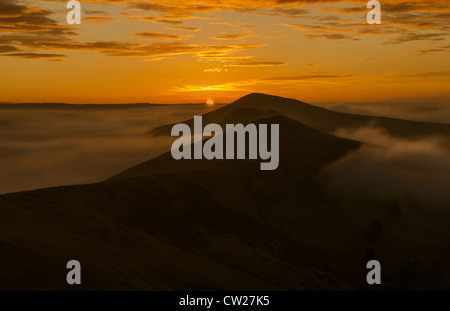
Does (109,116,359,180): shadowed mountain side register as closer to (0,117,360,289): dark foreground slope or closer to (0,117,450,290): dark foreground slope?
(0,117,450,290): dark foreground slope

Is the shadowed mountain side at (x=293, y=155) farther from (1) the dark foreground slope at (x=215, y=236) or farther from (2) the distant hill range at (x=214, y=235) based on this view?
(1) the dark foreground slope at (x=215, y=236)

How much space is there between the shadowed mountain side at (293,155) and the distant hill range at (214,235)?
1.63 m

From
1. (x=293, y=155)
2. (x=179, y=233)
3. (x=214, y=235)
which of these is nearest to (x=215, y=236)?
(x=214, y=235)

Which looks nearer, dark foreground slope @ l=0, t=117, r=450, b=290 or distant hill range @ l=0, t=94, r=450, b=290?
distant hill range @ l=0, t=94, r=450, b=290

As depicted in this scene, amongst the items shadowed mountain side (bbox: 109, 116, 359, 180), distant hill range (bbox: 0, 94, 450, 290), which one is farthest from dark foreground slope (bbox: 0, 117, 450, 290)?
shadowed mountain side (bbox: 109, 116, 359, 180)

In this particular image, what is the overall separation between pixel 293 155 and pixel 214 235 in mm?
44169

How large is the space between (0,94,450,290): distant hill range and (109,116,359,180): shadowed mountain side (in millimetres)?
1629

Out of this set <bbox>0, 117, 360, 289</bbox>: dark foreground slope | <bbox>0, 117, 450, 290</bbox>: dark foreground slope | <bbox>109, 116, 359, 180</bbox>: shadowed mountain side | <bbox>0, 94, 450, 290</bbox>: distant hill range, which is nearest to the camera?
<bbox>0, 117, 360, 289</bbox>: dark foreground slope

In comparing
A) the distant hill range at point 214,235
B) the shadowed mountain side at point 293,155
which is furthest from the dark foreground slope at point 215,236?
the shadowed mountain side at point 293,155

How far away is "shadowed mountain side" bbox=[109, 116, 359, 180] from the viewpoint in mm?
99250

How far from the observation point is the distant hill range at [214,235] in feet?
145
